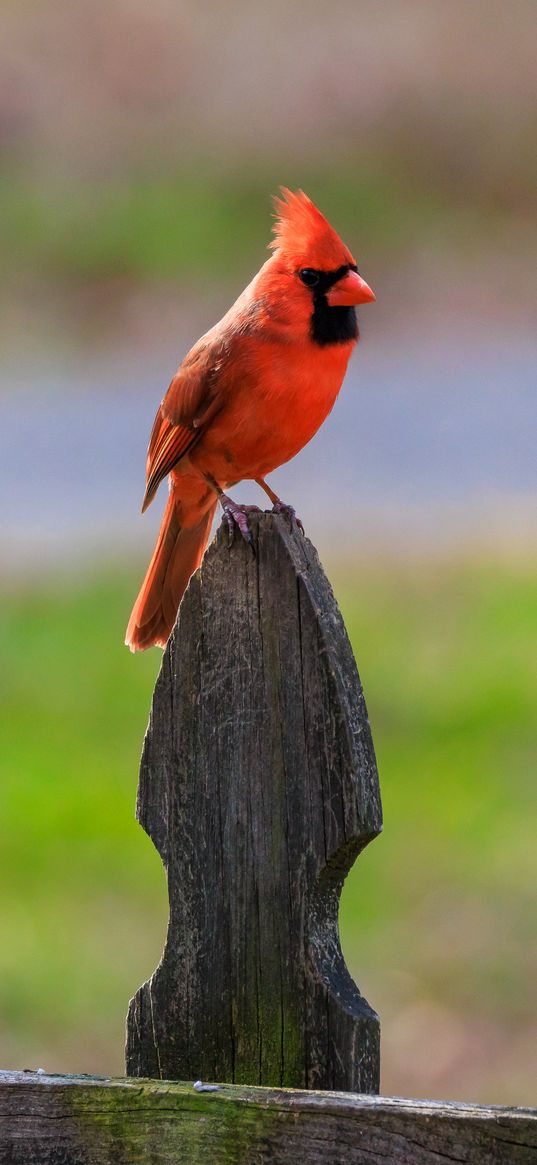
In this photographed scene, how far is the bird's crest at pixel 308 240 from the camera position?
3.20 metres

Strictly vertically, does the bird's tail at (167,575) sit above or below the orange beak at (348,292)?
below

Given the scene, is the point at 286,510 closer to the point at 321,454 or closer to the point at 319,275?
the point at 319,275

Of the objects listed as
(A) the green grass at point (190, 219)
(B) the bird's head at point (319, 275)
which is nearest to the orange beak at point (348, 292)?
(B) the bird's head at point (319, 275)

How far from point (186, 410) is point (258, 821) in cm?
158

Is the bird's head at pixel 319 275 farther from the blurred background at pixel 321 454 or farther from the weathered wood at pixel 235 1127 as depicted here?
the blurred background at pixel 321 454

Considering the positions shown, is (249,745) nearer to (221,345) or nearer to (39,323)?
(221,345)

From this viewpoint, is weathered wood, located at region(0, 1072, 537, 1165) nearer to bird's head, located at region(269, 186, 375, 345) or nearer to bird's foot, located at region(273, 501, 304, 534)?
bird's foot, located at region(273, 501, 304, 534)

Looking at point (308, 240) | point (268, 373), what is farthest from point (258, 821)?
point (308, 240)

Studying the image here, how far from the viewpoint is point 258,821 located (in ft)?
6.45

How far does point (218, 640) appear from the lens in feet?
6.57

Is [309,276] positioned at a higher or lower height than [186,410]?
higher

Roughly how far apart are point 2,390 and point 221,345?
27.6 feet

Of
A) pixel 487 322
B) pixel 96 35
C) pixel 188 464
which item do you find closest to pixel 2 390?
pixel 487 322

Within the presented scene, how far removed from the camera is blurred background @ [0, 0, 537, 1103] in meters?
4.58
